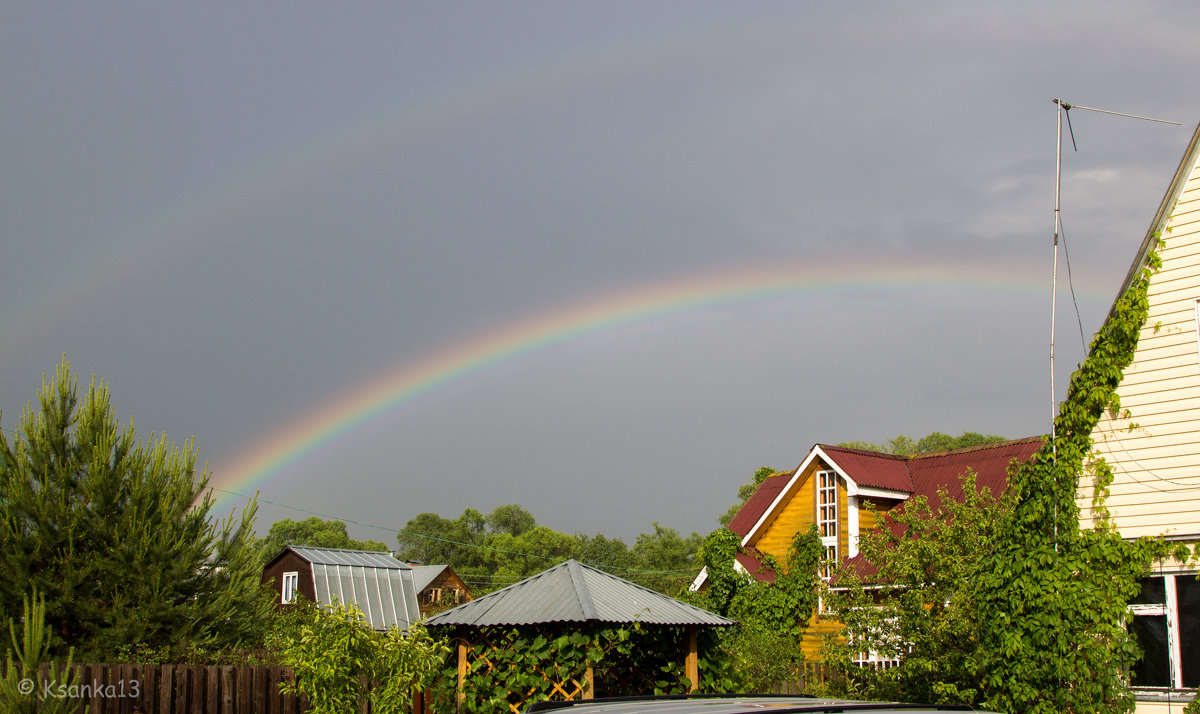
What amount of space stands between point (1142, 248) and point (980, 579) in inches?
193

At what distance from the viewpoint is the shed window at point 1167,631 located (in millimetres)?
11688

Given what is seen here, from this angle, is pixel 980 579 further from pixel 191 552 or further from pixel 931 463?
pixel 931 463

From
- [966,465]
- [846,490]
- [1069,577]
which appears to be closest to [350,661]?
[1069,577]

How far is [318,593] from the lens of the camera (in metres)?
51.7

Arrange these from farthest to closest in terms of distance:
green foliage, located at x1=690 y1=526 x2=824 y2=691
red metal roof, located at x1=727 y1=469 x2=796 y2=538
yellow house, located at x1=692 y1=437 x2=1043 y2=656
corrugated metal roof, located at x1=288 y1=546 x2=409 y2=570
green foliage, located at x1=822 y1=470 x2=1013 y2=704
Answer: corrugated metal roof, located at x1=288 y1=546 x2=409 y2=570 → red metal roof, located at x1=727 y1=469 x2=796 y2=538 → yellow house, located at x1=692 y1=437 x2=1043 y2=656 → green foliage, located at x1=690 y1=526 x2=824 y2=691 → green foliage, located at x1=822 y1=470 x2=1013 y2=704

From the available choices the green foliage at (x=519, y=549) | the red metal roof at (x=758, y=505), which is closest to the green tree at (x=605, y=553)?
the green foliage at (x=519, y=549)

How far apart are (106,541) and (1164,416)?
17.0 meters

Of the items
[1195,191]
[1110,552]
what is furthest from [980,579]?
[1195,191]

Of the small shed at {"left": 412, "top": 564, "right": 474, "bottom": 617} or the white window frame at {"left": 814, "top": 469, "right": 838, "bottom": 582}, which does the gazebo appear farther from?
the small shed at {"left": 412, "top": 564, "right": 474, "bottom": 617}

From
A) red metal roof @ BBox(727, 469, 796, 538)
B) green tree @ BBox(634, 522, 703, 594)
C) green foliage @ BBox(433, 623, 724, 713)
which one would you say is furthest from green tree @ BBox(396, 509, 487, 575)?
green foliage @ BBox(433, 623, 724, 713)

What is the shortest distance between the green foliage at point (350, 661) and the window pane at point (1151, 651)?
8.98 m

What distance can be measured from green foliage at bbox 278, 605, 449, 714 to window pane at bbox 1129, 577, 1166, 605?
9.08 metres

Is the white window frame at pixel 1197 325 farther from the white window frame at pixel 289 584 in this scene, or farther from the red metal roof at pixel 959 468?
the white window frame at pixel 289 584

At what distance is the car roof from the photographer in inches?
173
